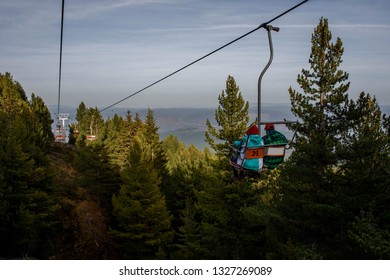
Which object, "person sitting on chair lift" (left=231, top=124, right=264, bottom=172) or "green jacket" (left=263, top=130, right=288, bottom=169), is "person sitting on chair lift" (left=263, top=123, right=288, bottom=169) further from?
"person sitting on chair lift" (left=231, top=124, right=264, bottom=172)

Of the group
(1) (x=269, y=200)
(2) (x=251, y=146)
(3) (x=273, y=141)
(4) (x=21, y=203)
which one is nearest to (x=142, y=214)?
(4) (x=21, y=203)

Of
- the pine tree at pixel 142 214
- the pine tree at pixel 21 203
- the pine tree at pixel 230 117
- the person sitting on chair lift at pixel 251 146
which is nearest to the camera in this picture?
the person sitting on chair lift at pixel 251 146

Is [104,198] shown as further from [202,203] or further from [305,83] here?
[305,83]

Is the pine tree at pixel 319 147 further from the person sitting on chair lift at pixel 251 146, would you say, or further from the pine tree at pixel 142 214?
the pine tree at pixel 142 214

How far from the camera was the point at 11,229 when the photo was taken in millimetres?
25984

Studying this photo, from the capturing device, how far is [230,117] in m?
22.4

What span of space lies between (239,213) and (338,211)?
7917 mm

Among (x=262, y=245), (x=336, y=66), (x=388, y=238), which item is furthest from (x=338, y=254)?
(x=336, y=66)

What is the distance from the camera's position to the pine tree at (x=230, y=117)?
2203 cm

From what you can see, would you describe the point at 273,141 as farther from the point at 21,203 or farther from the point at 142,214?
the point at 21,203

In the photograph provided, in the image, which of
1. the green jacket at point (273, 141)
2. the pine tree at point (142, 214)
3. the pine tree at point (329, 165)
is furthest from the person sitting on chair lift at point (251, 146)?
the pine tree at point (142, 214)

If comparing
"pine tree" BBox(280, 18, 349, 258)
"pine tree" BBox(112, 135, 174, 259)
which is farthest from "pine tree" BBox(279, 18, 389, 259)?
"pine tree" BBox(112, 135, 174, 259)
